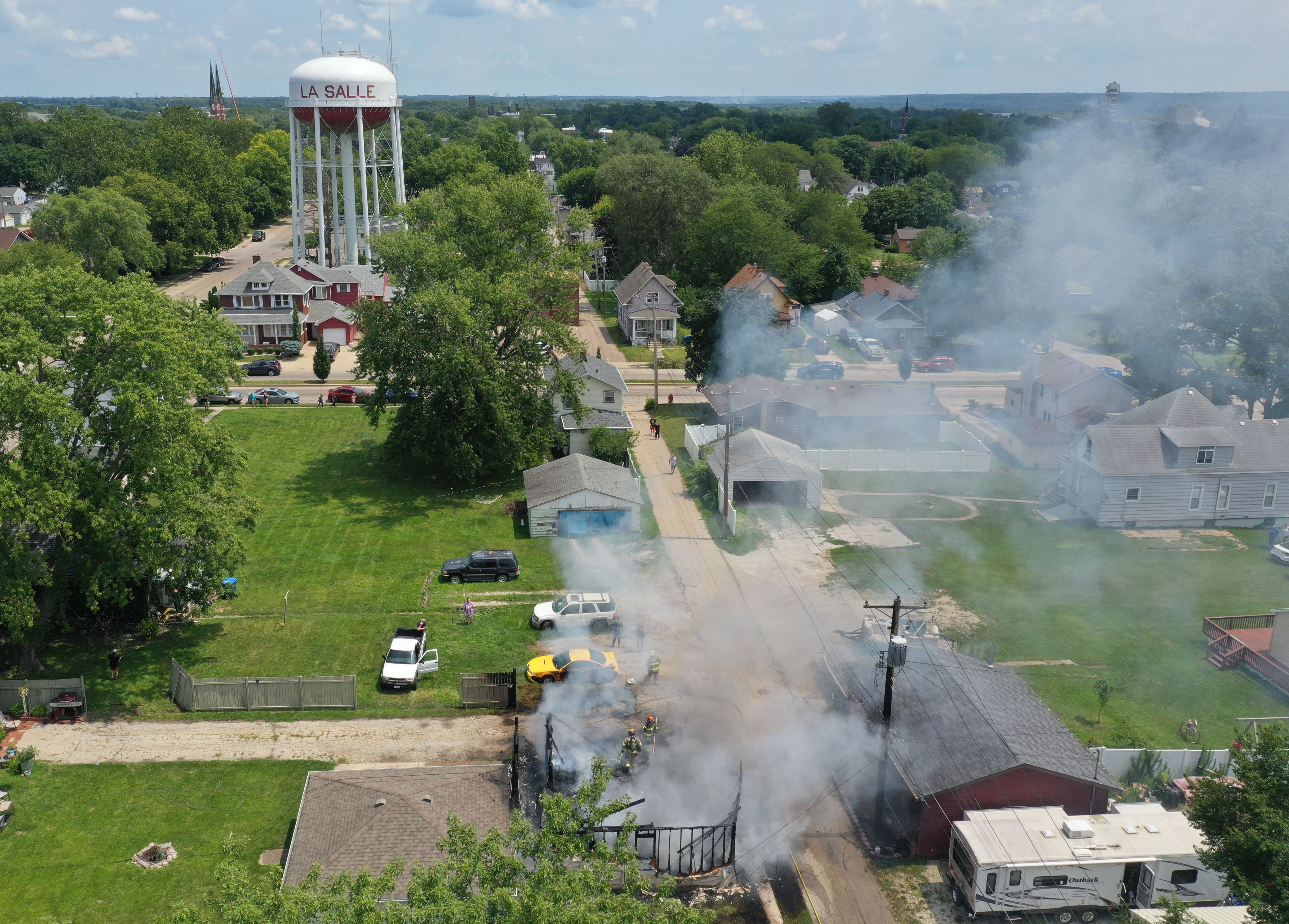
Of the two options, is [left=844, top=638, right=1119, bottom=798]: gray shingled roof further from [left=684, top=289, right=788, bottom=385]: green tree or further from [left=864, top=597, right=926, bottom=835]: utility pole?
[left=684, top=289, right=788, bottom=385]: green tree

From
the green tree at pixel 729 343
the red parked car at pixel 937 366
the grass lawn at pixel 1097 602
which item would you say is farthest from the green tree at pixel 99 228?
the grass lawn at pixel 1097 602

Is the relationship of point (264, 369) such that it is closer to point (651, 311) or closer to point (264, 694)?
point (651, 311)

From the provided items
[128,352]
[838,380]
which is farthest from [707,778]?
[838,380]

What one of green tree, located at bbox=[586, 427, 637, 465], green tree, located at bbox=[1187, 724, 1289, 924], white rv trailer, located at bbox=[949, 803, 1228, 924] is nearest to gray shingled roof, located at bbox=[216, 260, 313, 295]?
green tree, located at bbox=[586, 427, 637, 465]

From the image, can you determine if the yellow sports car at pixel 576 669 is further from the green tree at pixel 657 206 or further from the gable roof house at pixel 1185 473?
the green tree at pixel 657 206

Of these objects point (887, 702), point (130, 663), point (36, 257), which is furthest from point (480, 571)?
point (36, 257)
